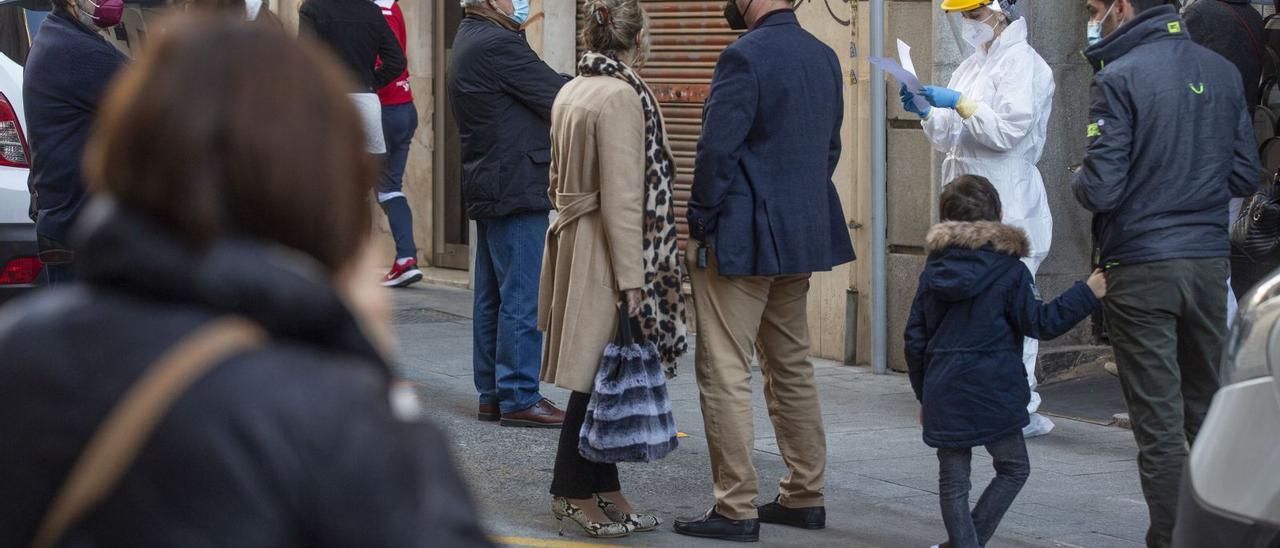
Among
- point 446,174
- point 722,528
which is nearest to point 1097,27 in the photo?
point 722,528

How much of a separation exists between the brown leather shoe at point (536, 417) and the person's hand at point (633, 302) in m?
1.77

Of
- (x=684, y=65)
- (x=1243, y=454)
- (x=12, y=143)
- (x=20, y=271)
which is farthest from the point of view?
(x=684, y=65)

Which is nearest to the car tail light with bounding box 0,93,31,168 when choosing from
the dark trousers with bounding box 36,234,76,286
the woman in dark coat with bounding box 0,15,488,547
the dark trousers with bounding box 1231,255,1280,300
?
the dark trousers with bounding box 36,234,76,286

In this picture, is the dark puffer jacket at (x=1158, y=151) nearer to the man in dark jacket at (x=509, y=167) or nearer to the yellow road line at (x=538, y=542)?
the yellow road line at (x=538, y=542)

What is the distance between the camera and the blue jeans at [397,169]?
11.1 metres

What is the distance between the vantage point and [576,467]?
538 cm

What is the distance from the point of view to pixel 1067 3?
26.7 ft

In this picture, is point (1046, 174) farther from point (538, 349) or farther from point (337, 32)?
point (337, 32)

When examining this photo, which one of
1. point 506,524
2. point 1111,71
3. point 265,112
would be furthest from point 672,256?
point 265,112

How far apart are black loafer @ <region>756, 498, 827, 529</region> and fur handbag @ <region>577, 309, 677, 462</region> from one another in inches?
22.1

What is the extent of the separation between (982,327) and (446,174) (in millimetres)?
8042

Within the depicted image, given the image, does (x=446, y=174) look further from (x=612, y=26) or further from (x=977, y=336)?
(x=977, y=336)

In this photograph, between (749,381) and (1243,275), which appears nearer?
(749,381)

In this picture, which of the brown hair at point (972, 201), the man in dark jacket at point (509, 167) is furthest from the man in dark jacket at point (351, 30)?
the brown hair at point (972, 201)
